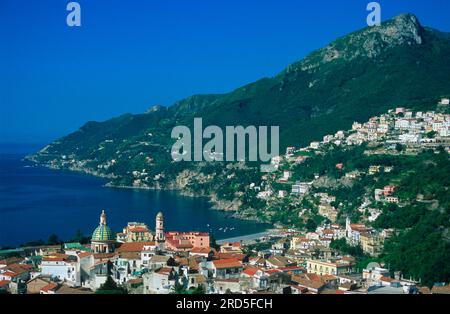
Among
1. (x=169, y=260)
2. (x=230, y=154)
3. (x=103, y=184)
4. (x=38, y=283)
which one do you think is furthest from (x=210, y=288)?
(x=103, y=184)

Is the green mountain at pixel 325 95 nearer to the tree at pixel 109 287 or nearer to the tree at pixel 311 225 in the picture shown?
the tree at pixel 311 225

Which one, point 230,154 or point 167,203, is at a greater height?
point 230,154

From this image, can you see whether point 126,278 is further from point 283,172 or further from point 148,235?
point 283,172

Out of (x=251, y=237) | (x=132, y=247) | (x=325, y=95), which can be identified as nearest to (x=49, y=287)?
(x=132, y=247)

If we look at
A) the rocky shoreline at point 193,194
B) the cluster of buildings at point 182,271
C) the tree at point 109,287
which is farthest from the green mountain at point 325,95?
the tree at point 109,287

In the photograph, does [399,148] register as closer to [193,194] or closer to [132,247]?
[193,194]

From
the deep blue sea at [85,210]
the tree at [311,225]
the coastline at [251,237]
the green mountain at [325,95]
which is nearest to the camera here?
the coastline at [251,237]
